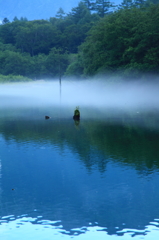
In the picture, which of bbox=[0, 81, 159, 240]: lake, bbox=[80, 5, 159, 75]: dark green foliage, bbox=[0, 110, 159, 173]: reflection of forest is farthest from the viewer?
bbox=[80, 5, 159, 75]: dark green foliage

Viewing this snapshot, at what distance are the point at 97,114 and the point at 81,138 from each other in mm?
14088

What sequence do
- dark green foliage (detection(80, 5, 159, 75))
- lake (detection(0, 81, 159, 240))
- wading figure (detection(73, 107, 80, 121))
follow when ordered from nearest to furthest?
1. lake (detection(0, 81, 159, 240))
2. wading figure (detection(73, 107, 80, 121))
3. dark green foliage (detection(80, 5, 159, 75))

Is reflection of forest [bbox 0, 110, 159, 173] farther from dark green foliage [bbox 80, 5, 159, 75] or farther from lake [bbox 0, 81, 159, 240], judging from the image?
dark green foliage [bbox 80, 5, 159, 75]

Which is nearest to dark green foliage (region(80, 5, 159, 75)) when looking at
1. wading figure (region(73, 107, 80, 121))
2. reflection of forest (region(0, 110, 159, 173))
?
wading figure (region(73, 107, 80, 121))

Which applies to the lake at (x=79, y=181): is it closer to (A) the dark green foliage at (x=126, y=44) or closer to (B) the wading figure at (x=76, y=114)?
(B) the wading figure at (x=76, y=114)

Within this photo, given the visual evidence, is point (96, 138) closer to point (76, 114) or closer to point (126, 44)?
point (76, 114)

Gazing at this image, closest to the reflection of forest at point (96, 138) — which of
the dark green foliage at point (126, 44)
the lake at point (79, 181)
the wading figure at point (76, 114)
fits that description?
the lake at point (79, 181)

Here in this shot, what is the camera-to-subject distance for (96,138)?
90.6ft

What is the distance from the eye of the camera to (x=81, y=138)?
2755cm

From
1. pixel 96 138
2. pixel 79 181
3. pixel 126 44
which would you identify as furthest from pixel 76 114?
pixel 126 44

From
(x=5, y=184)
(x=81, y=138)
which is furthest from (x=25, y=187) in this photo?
(x=81, y=138)

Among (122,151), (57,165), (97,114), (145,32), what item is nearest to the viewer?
(57,165)

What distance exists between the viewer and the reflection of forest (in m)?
21.5

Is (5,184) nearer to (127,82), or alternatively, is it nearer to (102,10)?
(127,82)
